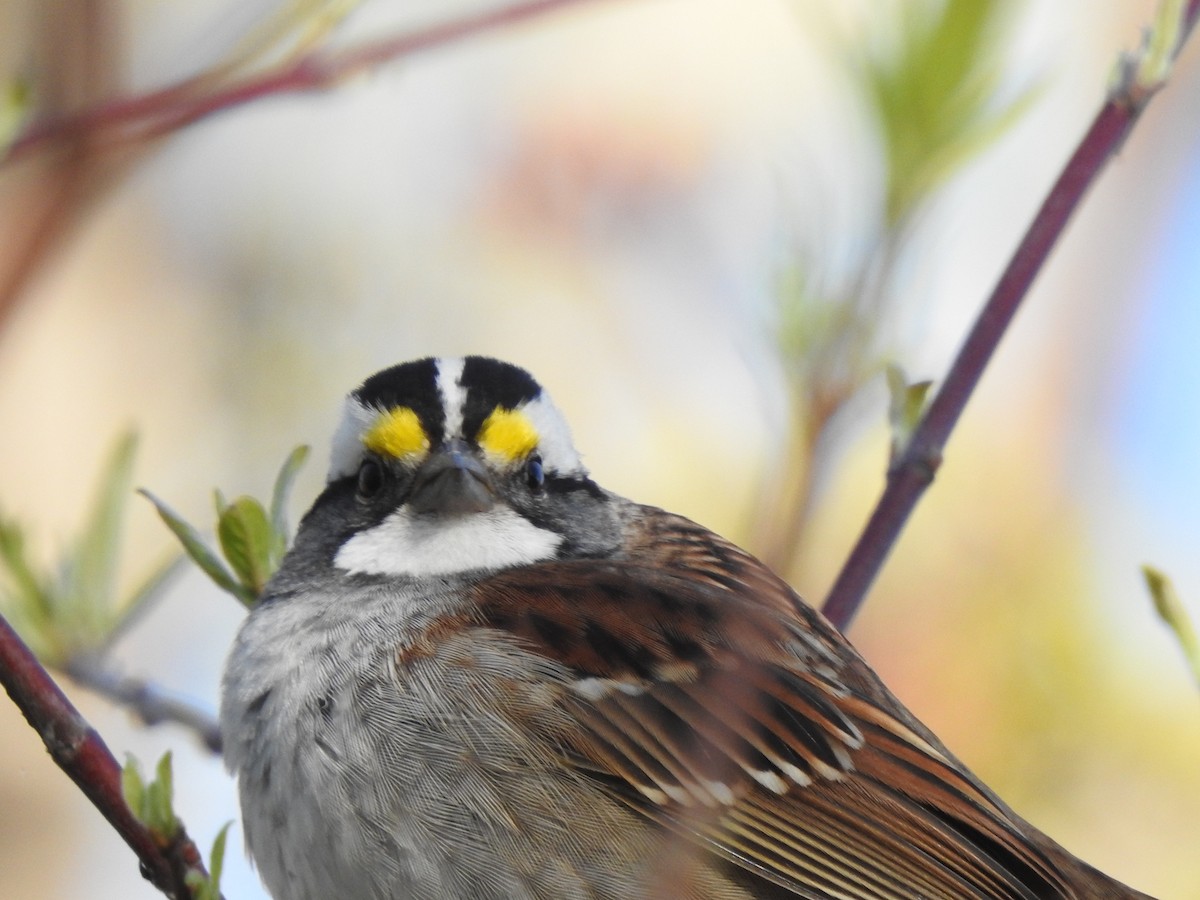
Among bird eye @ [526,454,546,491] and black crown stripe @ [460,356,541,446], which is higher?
black crown stripe @ [460,356,541,446]

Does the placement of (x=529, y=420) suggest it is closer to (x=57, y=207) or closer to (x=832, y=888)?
(x=832, y=888)

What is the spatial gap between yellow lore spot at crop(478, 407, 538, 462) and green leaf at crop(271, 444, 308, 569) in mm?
651

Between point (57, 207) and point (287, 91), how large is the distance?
0.34m

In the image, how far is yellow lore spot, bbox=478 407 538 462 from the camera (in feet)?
10.5

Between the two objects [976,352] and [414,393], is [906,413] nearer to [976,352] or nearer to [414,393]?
[976,352]

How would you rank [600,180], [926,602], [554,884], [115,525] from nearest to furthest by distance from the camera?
[115,525]
[554,884]
[926,602]
[600,180]

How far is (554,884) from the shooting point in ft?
8.34

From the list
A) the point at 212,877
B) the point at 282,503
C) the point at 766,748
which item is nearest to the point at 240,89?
the point at 282,503

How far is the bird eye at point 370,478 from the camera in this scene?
3244 millimetres

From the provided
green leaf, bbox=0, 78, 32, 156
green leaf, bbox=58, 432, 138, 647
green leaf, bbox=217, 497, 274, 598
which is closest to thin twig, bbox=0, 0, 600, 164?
green leaf, bbox=0, 78, 32, 156

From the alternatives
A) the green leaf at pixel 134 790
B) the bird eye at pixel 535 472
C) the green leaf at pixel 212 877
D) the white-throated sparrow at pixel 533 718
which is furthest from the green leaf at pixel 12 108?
the bird eye at pixel 535 472

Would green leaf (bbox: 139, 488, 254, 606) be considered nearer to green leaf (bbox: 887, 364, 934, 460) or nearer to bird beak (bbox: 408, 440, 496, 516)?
bird beak (bbox: 408, 440, 496, 516)

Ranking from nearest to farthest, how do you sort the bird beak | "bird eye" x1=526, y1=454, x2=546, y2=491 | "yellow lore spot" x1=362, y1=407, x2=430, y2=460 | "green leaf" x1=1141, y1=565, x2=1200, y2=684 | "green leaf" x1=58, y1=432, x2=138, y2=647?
"green leaf" x1=1141, y1=565, x2=1200, y2=684, "green leaf" x1=58, y1=432, x2=138, y2=647, the bird beak, "yellow lore spot" x1=362, y1=407, x2=430, y2=460, "bird eye" x1=526, y1=454, x2=546, y2=491

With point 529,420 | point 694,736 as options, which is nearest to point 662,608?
point 694,736
